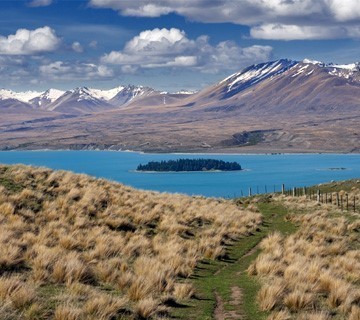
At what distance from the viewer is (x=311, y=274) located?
1369 centimetres

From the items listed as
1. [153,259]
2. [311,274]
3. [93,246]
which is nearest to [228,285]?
[311,274]

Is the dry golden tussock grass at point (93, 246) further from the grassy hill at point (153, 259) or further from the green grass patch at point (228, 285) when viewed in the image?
the green grass patch at point (228, 285)

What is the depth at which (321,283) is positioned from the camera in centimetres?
1298

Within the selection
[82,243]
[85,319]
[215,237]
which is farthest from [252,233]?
[85,319]

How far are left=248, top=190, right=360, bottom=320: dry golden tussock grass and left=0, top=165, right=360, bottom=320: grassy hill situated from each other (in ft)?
0.12

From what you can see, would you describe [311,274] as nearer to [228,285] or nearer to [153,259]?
[228,285]

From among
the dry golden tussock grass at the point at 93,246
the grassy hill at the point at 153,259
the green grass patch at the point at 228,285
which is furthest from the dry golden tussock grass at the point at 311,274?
the dry golden tussock grass at the point at 93,246

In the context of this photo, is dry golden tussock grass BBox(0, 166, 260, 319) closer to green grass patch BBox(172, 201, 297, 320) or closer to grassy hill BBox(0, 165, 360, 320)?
grassy hill BBox(0, 165, 360, 320)

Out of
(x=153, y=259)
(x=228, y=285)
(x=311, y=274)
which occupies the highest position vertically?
(x=153, y=259)

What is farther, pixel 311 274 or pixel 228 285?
pixel 311 274

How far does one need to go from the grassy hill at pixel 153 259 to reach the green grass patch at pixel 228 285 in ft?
0.09

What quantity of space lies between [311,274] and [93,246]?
6.66 metres

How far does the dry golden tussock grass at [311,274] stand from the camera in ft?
36.4

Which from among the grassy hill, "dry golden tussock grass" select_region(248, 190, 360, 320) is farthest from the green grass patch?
"dry golden tussock grass" select_region(248, 190, 360, 320)
